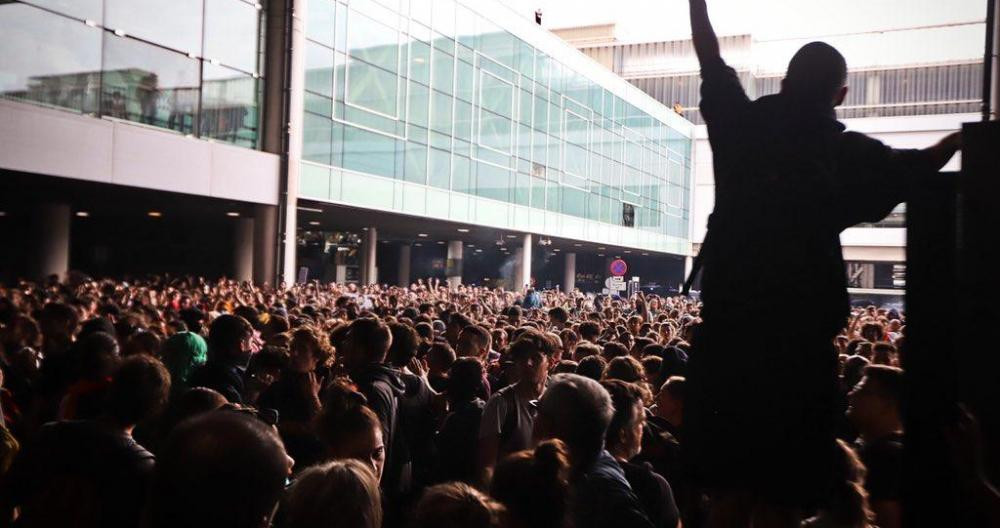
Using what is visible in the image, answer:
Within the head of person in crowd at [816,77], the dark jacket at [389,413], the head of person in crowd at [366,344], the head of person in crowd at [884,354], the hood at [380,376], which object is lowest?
the dark jacket at [389,413]

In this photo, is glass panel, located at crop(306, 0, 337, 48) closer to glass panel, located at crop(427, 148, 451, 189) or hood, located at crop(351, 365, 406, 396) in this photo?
glass panel, located at crop(427, 148, 451, 189)

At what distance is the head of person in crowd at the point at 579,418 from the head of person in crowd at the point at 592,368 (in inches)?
110

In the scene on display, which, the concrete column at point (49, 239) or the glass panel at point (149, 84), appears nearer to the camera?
the glass panel at point (149, 84)

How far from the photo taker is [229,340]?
6105 millimetres

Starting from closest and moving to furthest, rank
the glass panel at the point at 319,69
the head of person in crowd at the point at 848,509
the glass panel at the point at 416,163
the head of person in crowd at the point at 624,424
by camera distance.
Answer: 1. the head of person in crowd at the point at 848,509
2. the head of person in crowd at the point at 624,424
3. the glass panel at the point at 319,69
4. the glass panel at the point at 416,163

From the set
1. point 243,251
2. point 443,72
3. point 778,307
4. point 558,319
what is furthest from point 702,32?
point 443,72

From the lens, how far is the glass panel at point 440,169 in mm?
33062

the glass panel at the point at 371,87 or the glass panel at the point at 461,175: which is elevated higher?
the glass panel at the point at 371,87

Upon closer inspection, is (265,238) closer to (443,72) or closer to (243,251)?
(243,251)

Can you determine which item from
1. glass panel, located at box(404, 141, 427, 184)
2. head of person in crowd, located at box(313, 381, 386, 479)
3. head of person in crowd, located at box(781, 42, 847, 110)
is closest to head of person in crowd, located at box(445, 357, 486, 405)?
head of person in crowd, located at box(313, 381, 386, 479)

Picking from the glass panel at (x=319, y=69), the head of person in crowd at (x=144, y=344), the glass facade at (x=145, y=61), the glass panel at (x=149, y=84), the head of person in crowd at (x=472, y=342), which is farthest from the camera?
the glass panel at (x=319, y=69)

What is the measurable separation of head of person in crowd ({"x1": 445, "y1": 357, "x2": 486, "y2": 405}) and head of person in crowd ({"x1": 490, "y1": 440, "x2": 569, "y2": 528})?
270 cm

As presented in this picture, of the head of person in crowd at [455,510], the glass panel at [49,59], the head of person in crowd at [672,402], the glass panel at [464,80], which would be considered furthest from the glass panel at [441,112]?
the head of person in crowd at [455,510]

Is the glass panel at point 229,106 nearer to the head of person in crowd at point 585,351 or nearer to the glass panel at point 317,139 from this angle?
the glass panel at point 317,139
